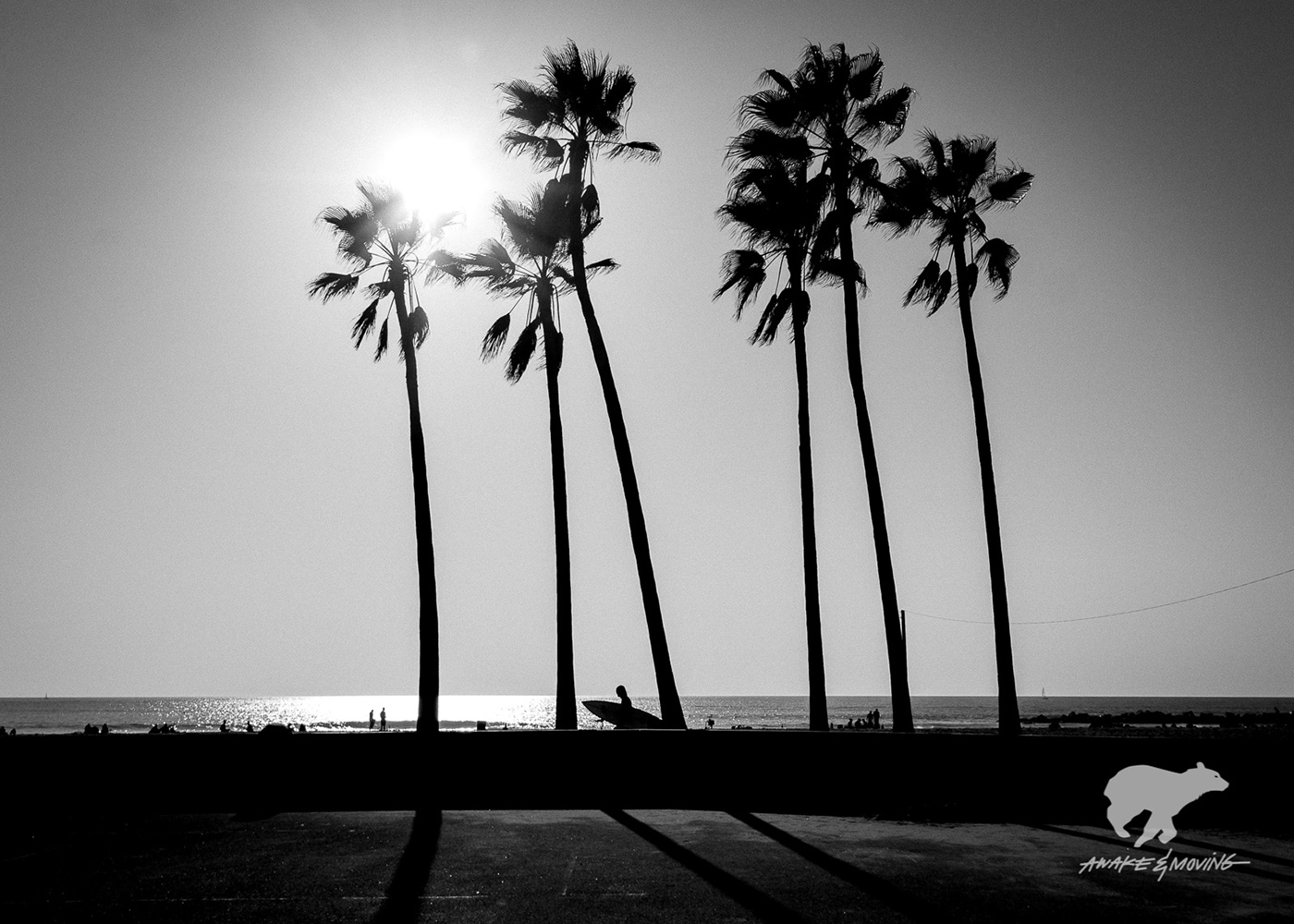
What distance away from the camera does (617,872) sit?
799 cm

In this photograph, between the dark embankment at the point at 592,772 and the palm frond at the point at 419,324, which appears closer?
the dark embankment at the point at 592,772

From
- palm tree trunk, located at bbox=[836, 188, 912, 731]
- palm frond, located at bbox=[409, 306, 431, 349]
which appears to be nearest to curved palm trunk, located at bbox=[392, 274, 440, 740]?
palm frond, located at bbox=[409, 306, 431, 349]

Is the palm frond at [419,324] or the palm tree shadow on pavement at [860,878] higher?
the palm frond at [419,324]

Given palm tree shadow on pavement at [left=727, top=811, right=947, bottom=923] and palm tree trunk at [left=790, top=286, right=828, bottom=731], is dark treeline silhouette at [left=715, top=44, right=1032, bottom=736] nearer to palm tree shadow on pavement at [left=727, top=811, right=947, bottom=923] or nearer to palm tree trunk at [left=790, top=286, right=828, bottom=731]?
palm tree trunk at [left=790, top=286, right=828, bottom=731]

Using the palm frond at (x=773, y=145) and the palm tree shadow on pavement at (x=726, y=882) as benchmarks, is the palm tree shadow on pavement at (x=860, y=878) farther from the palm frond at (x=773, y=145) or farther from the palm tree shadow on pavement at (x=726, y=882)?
the palm frond at (x=773, y=145)

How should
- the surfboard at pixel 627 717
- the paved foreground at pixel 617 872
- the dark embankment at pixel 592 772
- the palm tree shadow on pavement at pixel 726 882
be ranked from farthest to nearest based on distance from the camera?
1. the surfboard at pixel 627 717
2. the dark embankment at pixel 592 772
3. the paved foreground at pixel 617 872
4. the palm tree shadow on pavement at pixel 726 882

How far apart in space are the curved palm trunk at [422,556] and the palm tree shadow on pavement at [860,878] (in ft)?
38.4

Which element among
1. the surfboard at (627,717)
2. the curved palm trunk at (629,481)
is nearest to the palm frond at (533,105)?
the curved palm trunk at (629,481)

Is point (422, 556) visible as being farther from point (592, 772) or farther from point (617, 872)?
point (617, 872)

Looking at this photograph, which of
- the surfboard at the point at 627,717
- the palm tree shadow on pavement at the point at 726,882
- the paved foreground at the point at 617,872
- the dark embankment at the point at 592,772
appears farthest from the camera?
the surfboard at the point at 627,717

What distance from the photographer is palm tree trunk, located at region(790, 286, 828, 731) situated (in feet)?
67.1

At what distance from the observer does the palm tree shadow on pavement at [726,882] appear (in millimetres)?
→ 6516

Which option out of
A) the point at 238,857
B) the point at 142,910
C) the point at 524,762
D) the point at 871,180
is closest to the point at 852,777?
the point at 524,762

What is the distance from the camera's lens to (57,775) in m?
12.1
